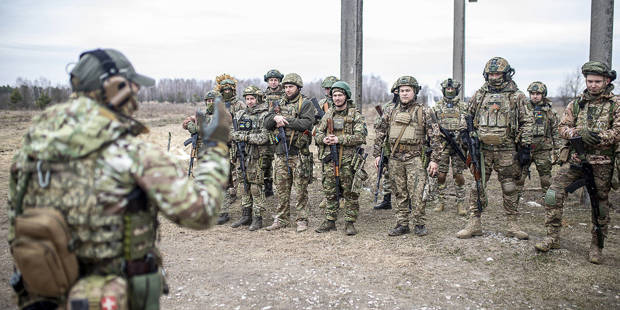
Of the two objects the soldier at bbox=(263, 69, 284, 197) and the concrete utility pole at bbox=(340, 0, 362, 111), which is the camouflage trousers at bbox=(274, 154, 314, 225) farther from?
the concrete utility pole at bbox=(340, 0, 362, 111)

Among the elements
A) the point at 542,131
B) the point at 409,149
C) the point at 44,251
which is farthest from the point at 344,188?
the point at 44,251

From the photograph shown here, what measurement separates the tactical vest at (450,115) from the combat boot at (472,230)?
228cm

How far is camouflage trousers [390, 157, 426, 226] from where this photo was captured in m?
6.36

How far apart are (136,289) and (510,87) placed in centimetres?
563

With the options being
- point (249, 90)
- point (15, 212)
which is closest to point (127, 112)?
point (15, 212)

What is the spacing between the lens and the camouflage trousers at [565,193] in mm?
5262

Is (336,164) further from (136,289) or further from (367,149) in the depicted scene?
(367,149)

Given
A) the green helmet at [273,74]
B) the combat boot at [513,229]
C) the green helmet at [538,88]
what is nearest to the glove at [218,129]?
the combat boot at [513,229]

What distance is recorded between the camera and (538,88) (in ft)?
26.4

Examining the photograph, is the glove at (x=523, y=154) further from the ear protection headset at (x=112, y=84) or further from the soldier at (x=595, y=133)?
the ear protection headset at (x=112, y=84)

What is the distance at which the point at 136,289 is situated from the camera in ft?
7.22

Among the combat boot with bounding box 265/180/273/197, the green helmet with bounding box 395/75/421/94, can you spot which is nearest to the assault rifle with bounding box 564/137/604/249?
the green helmet with bounding box 395/75/421/94

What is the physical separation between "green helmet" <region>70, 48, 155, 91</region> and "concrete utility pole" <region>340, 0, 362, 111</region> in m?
6.58

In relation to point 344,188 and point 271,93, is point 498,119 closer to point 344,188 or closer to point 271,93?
point 344,188
